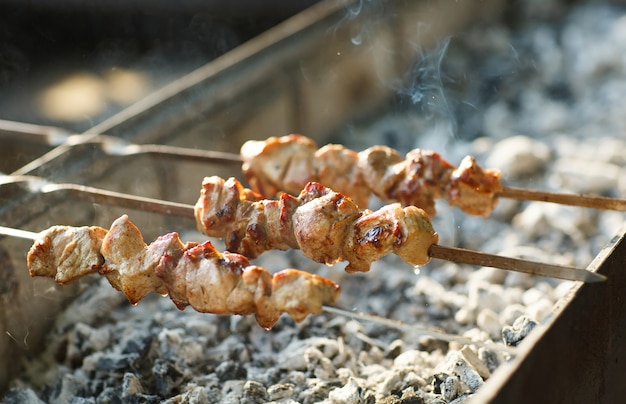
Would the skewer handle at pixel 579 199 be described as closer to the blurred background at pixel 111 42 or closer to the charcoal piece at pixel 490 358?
the charcoal piece at pixel 490 358

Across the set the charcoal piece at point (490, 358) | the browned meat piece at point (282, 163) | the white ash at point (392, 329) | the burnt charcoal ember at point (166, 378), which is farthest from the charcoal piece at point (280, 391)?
the browned meat piece at point (282, 163)

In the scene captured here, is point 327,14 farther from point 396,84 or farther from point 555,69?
point 555,69

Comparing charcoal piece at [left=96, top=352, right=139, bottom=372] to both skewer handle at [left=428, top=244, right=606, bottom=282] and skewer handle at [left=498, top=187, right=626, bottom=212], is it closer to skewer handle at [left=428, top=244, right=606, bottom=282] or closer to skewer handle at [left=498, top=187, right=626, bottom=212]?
skewer handle at [left=428, top=244, right=606, bottom=282]

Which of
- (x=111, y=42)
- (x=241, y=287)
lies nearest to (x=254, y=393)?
(x=241, y=287)

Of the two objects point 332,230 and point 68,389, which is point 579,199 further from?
point 68,389

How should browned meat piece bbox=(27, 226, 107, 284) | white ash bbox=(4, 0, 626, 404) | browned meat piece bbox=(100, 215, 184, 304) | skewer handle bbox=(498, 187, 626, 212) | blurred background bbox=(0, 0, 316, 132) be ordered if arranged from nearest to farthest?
browned meat piece bbox=(100, 215, 184, 304)
browned meat piece bbox=(27, 226, 107, 284)
skewer handle bbox=(498, 187, 626, 212)
white ash bbox=(4, 0, 626, 404)
blurred background bbox=(0, 0, 316, 132)

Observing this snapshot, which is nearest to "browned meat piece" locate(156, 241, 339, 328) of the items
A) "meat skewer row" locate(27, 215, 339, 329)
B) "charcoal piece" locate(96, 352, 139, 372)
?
"meat skewer row" locate(27, 215, 339, 329)
